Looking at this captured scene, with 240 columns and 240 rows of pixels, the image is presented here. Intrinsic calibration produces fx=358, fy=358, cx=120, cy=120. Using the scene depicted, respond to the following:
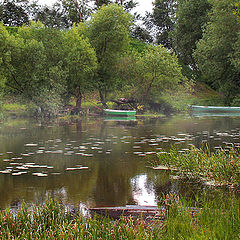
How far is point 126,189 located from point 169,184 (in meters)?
1.11

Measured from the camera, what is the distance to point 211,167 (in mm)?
8734

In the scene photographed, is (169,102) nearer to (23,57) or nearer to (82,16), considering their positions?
(23,57)

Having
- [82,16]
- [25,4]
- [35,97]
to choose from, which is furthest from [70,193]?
[25,4]

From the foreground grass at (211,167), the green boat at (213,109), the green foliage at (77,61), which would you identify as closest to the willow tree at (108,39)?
the green foliage at (77,61)

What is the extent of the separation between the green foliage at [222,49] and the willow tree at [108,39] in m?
11.6

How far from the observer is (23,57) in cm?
3322

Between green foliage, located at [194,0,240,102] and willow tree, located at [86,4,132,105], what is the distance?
37.9 ft

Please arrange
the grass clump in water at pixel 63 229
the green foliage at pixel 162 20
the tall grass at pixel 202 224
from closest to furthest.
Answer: the tall grass at pixel 202 224 < the grass clump in water at pixel 63 229 < the green foliage at pixel 162 20

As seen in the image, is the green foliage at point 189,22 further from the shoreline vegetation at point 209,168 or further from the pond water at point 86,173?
the shoreline vegetation at point 209,168

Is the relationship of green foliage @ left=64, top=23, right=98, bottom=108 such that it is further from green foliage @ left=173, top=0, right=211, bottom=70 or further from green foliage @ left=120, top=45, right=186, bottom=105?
green foliage @ left=173, top=0, right=211, bottom=70

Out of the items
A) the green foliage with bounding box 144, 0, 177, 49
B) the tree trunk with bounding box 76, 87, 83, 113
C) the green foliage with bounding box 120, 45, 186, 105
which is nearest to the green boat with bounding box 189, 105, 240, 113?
the green foliage with bounding box 120, 45, 186, 105

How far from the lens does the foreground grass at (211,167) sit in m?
8.33

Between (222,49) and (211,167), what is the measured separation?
1541 inches

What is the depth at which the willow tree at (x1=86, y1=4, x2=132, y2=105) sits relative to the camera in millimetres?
39594
